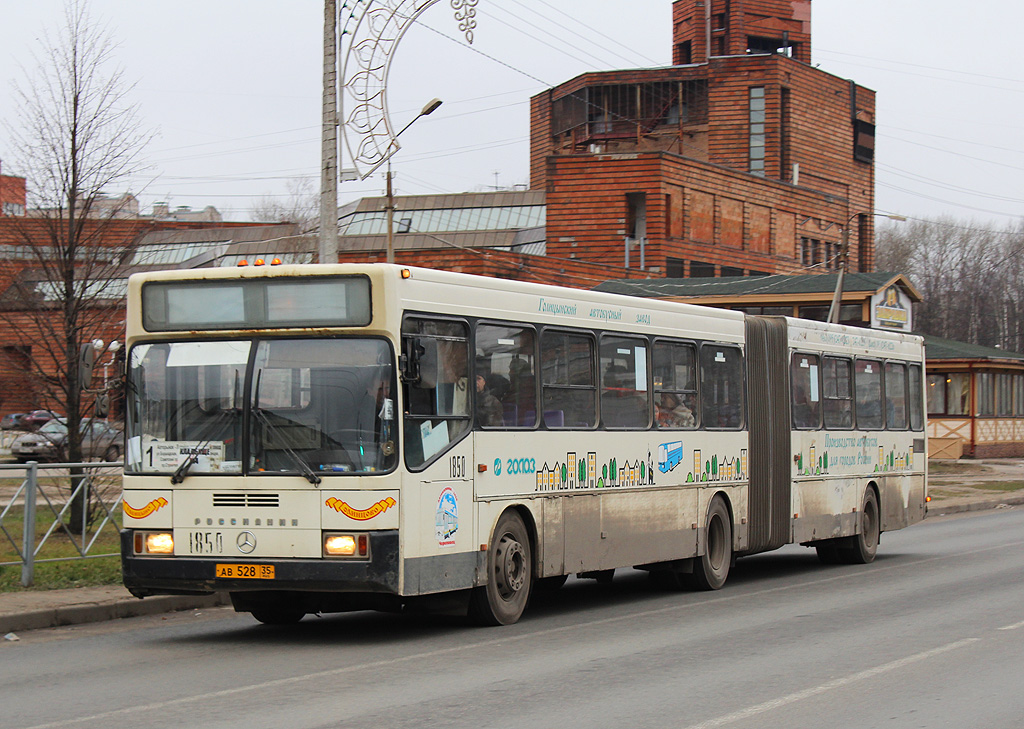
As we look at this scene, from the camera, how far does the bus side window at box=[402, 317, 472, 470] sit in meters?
10.2

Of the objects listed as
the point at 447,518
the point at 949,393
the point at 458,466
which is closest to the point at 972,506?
the point at 949,393

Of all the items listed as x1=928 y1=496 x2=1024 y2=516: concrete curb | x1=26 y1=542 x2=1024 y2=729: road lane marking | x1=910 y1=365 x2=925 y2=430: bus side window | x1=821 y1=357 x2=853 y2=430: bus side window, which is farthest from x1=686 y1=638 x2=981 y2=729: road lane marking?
x1=928 y1=496 x2=1024 y2=516: concrete curb

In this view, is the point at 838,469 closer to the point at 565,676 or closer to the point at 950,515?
the point at 565,676

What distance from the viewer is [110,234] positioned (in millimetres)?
18516

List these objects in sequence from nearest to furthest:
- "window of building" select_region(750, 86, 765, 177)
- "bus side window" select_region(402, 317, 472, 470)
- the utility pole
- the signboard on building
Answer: "bus side window" select_region(402, 317, 472, 470) < the utility pole < the signboard on building < "window of building" select_region(750, 86, 765, 177)

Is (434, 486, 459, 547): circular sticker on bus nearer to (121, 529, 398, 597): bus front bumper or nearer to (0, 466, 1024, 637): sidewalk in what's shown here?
(121, 529, 398, 597): bus front bumper

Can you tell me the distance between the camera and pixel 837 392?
57.9 feet

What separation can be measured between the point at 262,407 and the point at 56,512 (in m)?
4.77

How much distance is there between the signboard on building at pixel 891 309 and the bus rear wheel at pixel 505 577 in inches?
1365

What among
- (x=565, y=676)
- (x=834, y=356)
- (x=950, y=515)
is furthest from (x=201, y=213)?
(x=565, y=676)

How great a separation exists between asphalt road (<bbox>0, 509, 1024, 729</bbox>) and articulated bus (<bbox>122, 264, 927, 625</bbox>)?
1.76 feet

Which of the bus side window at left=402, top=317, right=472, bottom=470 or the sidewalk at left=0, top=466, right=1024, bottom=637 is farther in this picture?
the sidewalk at left=0, top=466, right=1024, bottom=637

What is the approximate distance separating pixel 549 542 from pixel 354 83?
7.96 metres

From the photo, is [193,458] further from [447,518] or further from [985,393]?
[985,393]
